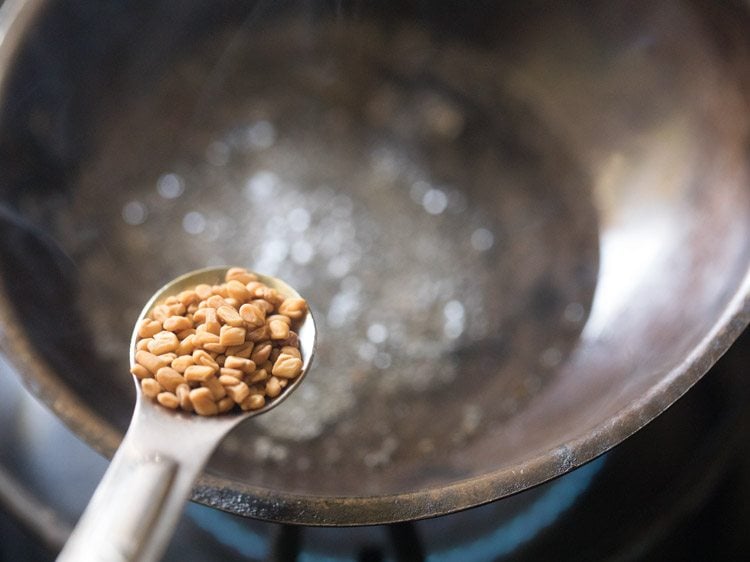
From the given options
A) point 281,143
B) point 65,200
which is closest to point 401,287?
point 281,143

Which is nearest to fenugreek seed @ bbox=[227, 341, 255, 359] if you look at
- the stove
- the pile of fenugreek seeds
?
the pile of fenugreek seeds

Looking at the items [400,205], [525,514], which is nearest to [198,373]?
[525,514]

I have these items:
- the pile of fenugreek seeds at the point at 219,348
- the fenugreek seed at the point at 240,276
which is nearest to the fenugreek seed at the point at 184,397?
the pile of fenugreek seeds at the point at 219,348

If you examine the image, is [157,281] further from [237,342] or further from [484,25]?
[484,25]

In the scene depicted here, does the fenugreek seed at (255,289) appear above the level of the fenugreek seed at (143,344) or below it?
above

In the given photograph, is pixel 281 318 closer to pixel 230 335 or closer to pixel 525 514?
pixel 230 335

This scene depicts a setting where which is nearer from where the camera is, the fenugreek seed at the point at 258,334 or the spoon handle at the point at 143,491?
the spoon handle at the point at 143,491

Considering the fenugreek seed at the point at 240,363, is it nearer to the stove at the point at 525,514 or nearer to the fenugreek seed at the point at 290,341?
the fenugreek seed at the point at 290,341

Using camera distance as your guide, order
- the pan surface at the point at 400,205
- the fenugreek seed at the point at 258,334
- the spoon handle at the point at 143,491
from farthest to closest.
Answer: the pan surface at the point at 400,205, the fenugreek seed at the point at 258,334, the spoon handle at the point at 143,491
